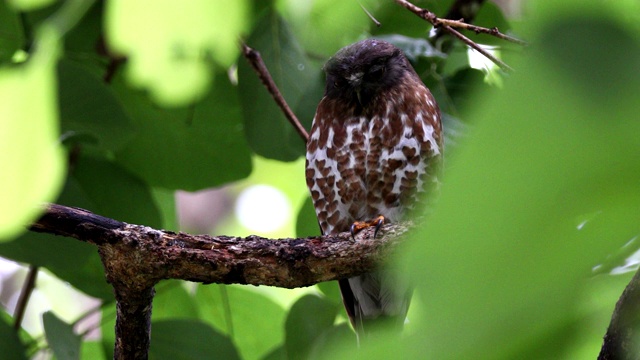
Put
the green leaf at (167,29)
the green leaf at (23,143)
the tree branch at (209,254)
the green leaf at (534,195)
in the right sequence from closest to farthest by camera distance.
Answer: the green leaf at (534,195) < the green leaf at (23,143) < the green leaf at (167,29) < the tree branch at (209,254)

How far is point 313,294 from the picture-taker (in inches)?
94.9

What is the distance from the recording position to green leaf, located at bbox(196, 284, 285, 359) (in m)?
2.56

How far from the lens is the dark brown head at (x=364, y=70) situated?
96.1 inches

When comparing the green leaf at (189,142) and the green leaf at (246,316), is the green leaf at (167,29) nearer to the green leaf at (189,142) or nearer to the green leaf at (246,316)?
the green leaf at (189,142)

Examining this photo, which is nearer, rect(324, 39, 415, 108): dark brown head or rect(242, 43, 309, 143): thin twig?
rect(242, 43, 309, 143): thin twig

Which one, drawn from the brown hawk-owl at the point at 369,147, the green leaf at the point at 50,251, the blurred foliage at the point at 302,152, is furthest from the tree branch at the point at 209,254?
the brown hawk-owl at the point at 369,147

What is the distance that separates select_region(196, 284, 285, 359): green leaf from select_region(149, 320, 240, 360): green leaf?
11.3 inches

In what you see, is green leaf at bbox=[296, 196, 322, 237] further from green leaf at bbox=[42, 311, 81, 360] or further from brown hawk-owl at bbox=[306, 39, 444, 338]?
green leaf at bbox=[42, 311, 81, 360]

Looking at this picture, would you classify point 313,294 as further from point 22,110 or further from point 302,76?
point 22,110

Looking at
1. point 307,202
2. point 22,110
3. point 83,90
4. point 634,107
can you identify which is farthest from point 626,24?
point 307,202

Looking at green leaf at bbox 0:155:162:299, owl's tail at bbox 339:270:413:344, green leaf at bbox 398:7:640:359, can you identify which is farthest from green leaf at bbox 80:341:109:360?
green leaf at bbox 398:7:640:359

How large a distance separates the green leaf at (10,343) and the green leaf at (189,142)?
2.07ft

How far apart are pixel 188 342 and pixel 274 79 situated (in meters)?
0.89

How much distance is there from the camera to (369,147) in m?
2.51
